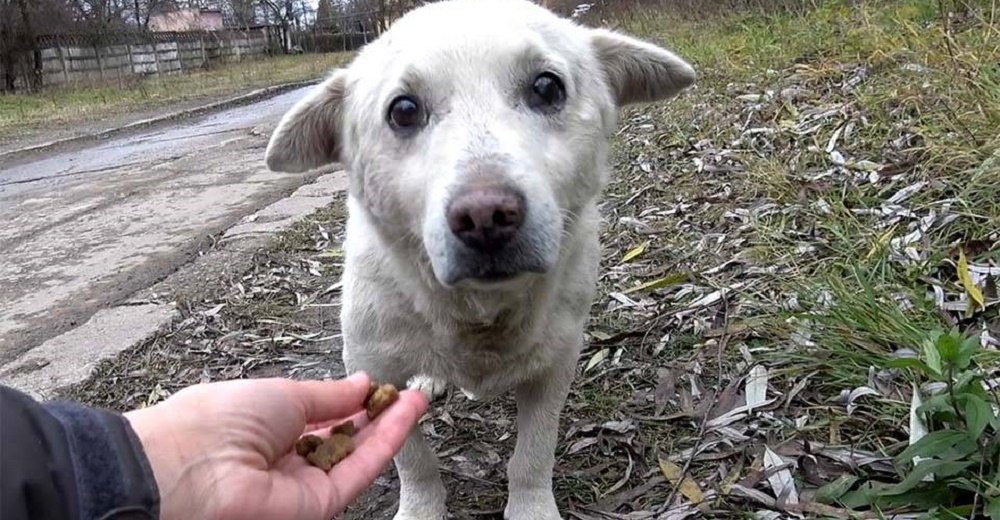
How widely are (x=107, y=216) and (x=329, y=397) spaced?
16.1ft

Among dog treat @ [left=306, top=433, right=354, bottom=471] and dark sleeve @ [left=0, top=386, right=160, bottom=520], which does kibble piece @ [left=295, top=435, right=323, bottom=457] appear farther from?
dark sleeve @ [left=0, top=386, right=160, bottom=520]

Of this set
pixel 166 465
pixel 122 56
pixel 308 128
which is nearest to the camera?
pixel 166 465

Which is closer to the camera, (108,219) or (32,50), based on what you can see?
(108,219)

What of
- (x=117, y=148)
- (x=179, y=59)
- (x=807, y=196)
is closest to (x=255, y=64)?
(x=179, y=59)

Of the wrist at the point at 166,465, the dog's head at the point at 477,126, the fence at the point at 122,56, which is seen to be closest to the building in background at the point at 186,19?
the fence at the point at 122,56

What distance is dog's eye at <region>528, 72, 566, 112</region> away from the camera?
2.39 metres

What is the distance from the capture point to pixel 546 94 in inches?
95.0

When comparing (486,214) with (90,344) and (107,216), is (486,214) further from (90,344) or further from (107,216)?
(107,216)

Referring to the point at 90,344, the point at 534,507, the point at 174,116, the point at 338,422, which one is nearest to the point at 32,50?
the point at 174,116

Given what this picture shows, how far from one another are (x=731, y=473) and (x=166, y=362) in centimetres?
234

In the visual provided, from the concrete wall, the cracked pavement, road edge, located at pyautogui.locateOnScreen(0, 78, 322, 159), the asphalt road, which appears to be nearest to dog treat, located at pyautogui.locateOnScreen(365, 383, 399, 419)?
the cracked pavement

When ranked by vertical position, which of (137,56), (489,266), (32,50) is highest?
(489,266)

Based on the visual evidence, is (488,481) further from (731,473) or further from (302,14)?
(302,14)

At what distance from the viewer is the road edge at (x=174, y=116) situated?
11.4 metres
